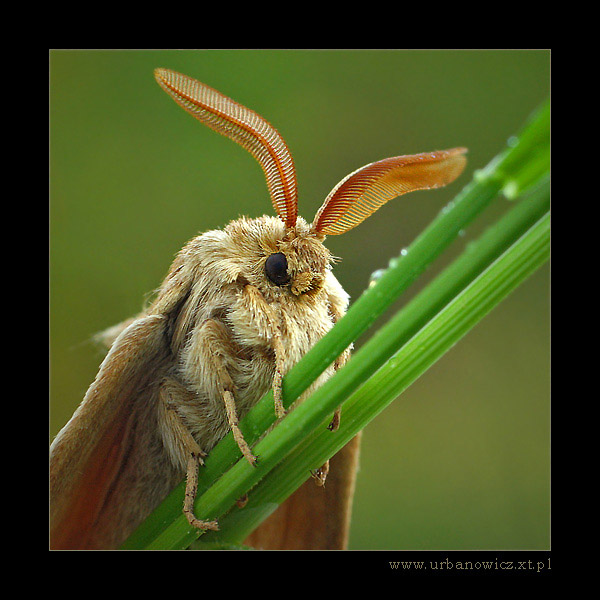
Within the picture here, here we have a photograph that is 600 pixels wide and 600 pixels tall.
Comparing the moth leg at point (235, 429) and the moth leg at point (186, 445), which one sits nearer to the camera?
the moth leg at point (235, 429)

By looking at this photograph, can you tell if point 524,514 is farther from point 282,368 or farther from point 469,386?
point 282,368

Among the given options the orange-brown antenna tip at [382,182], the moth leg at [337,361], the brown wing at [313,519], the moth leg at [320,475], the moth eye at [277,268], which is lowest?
the brown wing at [313,519]

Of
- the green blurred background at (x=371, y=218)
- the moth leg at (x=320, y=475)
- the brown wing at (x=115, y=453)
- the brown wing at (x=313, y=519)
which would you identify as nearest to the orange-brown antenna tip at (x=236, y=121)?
the brown wing at (x=115, y=453)

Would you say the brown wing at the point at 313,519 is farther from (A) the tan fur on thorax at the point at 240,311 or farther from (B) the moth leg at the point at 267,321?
(B) the moth leg at the point at 267,321

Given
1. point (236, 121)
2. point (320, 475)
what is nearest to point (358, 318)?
point (236, 121)

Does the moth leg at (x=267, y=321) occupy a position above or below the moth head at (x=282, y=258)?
below

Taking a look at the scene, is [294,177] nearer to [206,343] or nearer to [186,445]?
[206,343]
